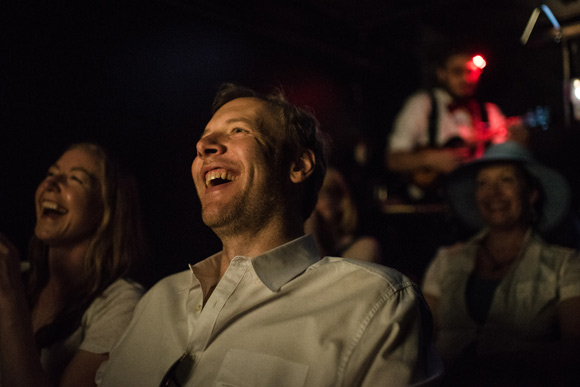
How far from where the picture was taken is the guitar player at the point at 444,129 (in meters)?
3.86

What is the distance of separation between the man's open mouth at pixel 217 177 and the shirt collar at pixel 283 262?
12.2 inches

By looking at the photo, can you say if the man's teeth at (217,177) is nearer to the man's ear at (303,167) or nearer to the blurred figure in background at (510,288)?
the man's ear at (303,167)

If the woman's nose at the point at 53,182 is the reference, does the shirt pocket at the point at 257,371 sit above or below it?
below

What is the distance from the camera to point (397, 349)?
1.24 meters

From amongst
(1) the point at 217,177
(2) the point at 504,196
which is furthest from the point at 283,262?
(2) the point at 504,196

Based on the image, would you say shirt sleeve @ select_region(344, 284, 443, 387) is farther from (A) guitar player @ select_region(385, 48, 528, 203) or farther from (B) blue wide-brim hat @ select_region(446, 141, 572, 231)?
(A) guitar player @ select_region(385, 48, 528, 203)

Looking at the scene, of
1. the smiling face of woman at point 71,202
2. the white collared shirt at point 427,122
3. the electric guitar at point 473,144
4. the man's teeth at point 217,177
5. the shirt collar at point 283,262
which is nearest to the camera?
the shirt collar at point 283,262

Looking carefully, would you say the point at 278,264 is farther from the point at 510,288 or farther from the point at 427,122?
the point at 427,122

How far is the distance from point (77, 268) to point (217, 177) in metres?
0.78

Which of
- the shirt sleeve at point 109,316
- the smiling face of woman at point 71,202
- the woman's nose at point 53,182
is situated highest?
the woman's nose at point 53,182

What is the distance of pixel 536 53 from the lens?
3.90 metres

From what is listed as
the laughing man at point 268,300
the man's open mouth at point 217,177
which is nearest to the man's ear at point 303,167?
the laughing man at point 268,300

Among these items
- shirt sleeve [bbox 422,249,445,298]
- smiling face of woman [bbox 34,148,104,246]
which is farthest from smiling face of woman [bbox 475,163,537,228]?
smiling face of woman [bbox 34,148,104,246]

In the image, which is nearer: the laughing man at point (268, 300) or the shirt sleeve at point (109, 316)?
the laughing man at point (268, 300)
